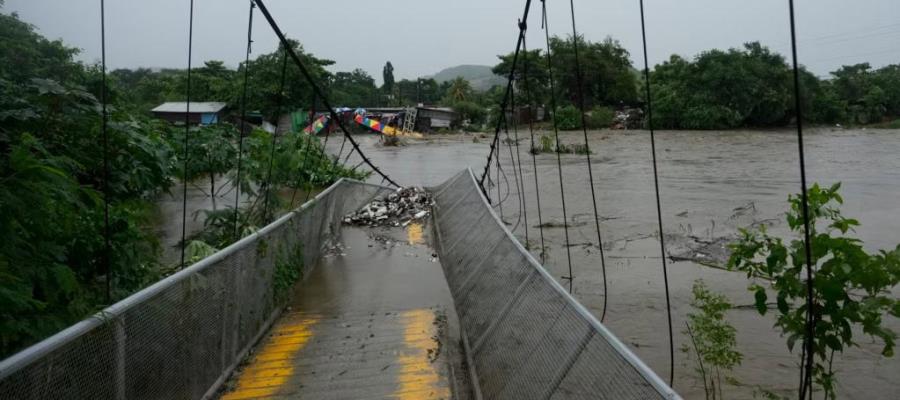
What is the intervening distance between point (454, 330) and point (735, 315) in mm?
3148

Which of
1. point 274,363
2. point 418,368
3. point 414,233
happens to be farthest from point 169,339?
point 414,233

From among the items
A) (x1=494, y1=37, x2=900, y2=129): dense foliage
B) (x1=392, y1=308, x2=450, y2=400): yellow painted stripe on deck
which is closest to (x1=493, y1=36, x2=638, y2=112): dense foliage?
(x1=494, y1=37, x2=900, y2=129): dense foliage

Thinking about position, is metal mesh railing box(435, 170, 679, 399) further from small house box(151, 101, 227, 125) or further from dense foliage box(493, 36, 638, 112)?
dense foliage box(493, 36, 638, 112)

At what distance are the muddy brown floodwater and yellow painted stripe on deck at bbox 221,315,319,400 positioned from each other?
308 cm

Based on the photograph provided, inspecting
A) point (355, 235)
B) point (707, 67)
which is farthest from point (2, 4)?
point (707, 67)

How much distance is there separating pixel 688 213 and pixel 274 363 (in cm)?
1011

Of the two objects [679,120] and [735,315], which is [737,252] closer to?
[735,315]

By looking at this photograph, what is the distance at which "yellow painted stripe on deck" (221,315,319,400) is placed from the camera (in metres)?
4.30

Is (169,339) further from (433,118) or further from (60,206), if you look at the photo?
(433,118)

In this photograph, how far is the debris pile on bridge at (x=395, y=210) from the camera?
11906 millimetres

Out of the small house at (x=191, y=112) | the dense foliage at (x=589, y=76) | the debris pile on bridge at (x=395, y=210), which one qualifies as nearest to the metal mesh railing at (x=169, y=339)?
the debris pile on bridge at (x=395, y=210)

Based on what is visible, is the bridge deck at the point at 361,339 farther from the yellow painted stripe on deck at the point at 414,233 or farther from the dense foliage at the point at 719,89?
the dense foliage at the point at 719,89

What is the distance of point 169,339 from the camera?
3.39m

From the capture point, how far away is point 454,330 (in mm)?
5926
